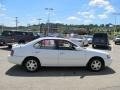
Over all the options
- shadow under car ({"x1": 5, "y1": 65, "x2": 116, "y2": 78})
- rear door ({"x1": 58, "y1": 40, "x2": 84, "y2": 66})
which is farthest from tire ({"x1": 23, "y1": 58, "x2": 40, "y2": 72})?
rear door ({"x1": 58, "y1": 40, "x2": 84, "y2": 66})

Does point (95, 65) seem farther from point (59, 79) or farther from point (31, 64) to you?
point (31, 64)

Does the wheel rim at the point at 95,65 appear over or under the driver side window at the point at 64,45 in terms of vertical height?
under

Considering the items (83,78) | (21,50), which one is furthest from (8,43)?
(83,78)

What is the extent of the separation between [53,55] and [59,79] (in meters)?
1.69

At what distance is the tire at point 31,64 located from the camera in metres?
11.1

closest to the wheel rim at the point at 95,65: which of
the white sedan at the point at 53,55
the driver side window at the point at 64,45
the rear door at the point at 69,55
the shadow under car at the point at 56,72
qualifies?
the white sedan at the point at 53,55

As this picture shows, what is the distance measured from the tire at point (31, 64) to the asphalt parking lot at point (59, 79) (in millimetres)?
243

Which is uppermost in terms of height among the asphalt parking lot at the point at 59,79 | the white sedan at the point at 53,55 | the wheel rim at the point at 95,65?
the white sedan at the point at 53,55

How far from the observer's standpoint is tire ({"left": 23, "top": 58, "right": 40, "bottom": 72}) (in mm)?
11070

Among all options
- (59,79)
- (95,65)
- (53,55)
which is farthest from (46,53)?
(95,65)

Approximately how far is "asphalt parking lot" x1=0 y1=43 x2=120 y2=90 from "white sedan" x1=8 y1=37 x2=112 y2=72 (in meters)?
0.36

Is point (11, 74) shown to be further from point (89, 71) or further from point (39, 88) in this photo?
point (89, 71)

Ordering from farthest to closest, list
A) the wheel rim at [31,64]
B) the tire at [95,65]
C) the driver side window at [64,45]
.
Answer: the tire at [95,65] → the driver side window at [64,45] → the wheel rim at [31,64]

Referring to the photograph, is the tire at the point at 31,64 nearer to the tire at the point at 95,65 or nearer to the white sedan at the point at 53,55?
the white sedan at the point at 53,55
